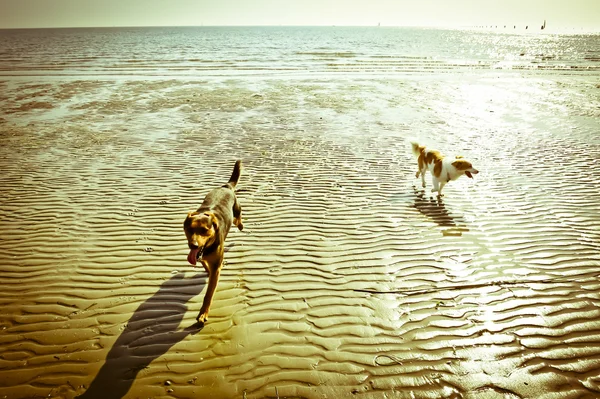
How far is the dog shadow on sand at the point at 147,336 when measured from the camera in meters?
3.60

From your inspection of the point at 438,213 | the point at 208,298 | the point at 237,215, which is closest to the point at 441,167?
the point at 438,213

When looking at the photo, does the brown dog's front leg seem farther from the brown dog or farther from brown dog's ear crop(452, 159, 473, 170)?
brown dog's ear crop(452, 159, 473, 170)

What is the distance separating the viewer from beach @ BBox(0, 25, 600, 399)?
3760 mm

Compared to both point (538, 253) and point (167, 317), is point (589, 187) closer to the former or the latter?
point (538, 253)

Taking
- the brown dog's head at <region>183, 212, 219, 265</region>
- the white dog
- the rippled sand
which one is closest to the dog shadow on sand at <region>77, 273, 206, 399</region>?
the rippled sand

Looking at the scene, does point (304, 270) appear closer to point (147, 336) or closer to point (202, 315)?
point (202, 315)

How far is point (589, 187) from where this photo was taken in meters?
8.11

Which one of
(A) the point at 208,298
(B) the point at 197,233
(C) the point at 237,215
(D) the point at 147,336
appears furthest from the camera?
(C) the point at 237,215

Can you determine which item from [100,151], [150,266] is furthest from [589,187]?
[100,151]

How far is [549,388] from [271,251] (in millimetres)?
4270

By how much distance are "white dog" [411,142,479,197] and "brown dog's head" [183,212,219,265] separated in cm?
581

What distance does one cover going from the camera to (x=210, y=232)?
4043 mm

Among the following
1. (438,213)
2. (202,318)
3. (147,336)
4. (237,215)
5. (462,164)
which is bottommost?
(147,336)

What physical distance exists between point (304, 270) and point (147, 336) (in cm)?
251
